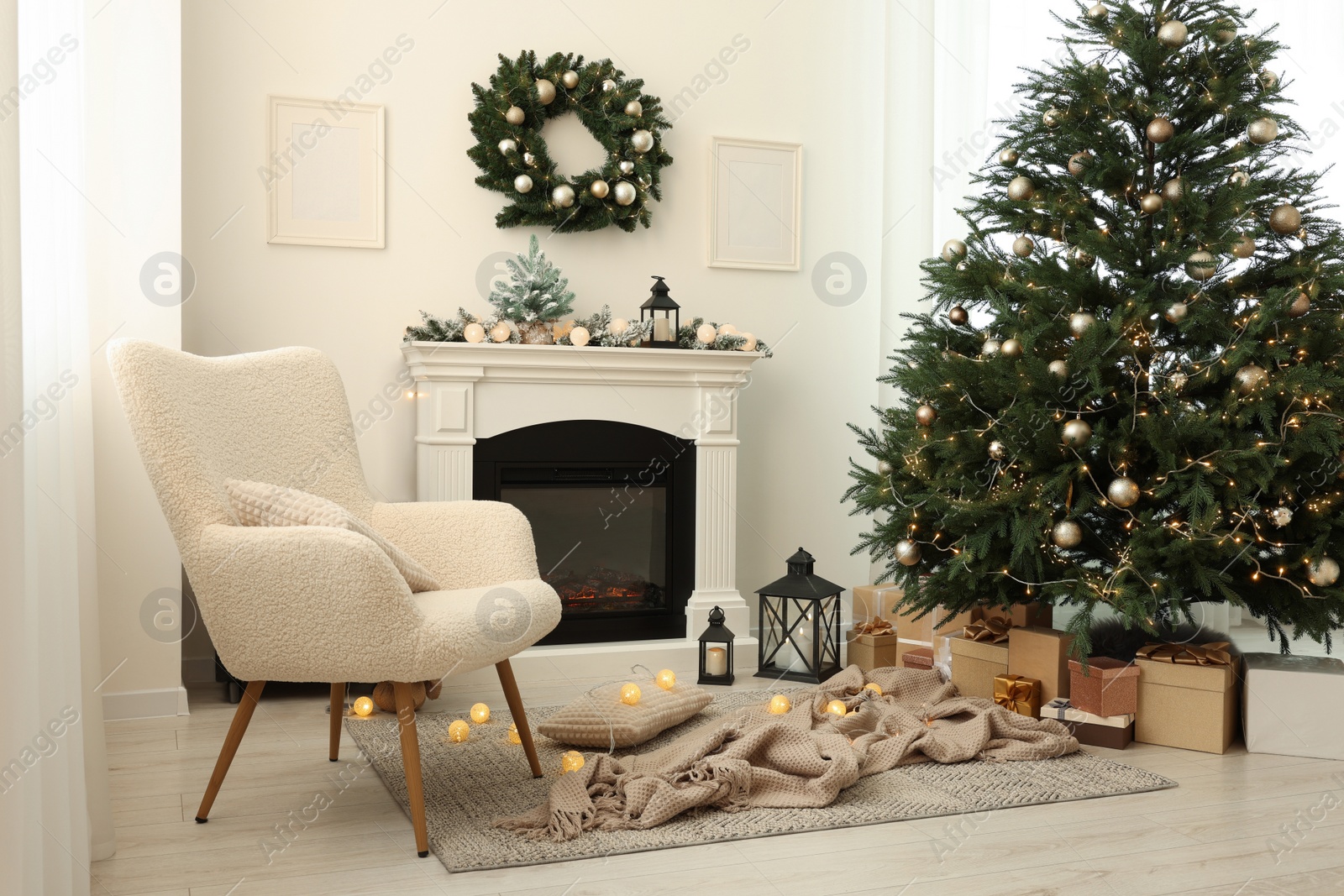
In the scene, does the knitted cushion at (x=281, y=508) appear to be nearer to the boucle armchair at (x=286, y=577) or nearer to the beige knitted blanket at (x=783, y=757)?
the boucle armchair at (x=286, y=577)

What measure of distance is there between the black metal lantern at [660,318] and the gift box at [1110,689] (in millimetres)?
1672

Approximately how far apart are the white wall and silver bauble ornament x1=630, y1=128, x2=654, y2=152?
0.21 meters

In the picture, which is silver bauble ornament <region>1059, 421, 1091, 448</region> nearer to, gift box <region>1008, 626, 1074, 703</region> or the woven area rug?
gift box <region>1008, 626, 1074, 703</region>

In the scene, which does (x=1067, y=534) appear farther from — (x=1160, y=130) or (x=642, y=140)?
(x=642, y=140)

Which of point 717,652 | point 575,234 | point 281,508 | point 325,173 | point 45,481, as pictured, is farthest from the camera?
point 575,234

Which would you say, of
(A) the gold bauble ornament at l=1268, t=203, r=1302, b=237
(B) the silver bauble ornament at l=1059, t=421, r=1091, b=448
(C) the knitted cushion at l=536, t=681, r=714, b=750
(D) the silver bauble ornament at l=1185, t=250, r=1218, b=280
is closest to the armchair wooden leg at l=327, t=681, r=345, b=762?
A: (C) the knitted cushion at l=536, t=681, r=714, b=750

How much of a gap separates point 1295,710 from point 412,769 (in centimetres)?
213

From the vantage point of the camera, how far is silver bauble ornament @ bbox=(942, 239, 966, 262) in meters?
3.02

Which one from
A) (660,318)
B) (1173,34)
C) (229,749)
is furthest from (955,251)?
(229,749)

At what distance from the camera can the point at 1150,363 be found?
2.73 metres

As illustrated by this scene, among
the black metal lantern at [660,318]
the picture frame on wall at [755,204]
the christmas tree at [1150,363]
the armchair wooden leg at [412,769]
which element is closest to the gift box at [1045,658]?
the christmas tree at [1150,363]

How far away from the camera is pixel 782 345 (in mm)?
4180

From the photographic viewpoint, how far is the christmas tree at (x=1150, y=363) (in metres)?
2.60

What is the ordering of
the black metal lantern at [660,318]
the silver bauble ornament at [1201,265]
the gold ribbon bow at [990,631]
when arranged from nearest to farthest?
the silver bauble ornament at [1201,265] < the gold ribbon bow at [990,631] < the black metal lantern at [660,318]
